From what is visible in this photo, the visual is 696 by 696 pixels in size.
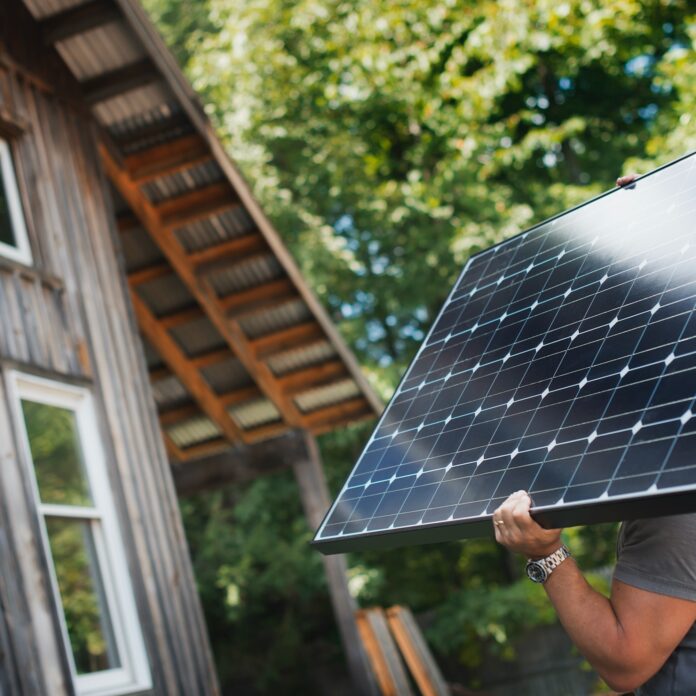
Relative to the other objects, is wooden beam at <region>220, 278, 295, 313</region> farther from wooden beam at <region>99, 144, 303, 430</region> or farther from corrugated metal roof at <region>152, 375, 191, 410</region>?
corrugated metal roof at <region>152, 375, 191, 410</region>

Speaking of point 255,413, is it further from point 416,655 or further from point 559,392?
point 559,392

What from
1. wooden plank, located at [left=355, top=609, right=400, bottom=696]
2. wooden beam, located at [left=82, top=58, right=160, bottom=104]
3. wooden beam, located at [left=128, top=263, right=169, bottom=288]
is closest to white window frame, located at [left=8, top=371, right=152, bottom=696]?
wooden beam, located at [left=82, top=58, right=160, bottom=104]

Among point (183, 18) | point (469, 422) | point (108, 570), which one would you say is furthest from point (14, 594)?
point (183, 18)

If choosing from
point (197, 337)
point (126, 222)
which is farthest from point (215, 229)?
point (197, 337)

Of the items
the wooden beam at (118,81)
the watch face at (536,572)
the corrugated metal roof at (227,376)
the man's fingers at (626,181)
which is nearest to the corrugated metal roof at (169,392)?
the corrugated metal roof at (227,376)

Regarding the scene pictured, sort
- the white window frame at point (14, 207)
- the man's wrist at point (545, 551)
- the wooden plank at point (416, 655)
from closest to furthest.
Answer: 1. the man's wrist at point (545, 551)
2. the white window frame at point (14, 207)
3. the wooden plank at point (416, 655)

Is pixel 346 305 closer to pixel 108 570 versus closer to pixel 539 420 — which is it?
pixel 108 570

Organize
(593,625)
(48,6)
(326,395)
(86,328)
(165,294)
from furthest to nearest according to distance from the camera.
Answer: (326,395), (165,294), (48,6), (86,328), (593,625)

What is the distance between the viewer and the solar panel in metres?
2.31

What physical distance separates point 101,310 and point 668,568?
6297 millimetres

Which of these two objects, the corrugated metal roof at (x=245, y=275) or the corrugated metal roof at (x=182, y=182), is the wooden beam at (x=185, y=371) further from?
the corrugated metal roof at (x=182, y=182)

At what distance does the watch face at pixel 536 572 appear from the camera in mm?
2633

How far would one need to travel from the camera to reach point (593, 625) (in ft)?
8.32

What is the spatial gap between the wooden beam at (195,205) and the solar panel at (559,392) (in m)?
6.64
